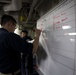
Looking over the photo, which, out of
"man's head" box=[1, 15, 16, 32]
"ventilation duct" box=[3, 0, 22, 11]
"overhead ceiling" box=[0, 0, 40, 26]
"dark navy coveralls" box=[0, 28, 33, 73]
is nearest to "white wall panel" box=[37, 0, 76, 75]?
"dark navy coveralls" box=[0, 28, 33, 73]

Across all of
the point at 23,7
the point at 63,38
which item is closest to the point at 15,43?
the point at 63,38

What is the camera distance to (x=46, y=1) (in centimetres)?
305

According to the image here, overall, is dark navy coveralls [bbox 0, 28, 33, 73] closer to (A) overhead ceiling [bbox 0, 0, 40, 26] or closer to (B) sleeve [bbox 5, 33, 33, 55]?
(B) sleeve [bbox 5, 33, 33, 55]

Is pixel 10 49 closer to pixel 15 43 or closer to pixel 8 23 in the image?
pixel 15 43

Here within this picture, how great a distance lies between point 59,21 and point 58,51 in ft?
1.31

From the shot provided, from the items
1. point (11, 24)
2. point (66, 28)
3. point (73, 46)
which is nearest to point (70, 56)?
point (73, 46)

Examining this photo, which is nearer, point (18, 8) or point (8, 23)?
point (8, 23)

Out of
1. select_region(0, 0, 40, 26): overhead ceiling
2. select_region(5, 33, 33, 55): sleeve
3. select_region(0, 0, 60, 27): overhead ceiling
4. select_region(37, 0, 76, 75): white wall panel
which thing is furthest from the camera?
select_region(0, 0, 40, 26): overhead ceiling

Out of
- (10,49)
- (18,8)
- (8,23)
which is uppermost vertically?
(18,8)

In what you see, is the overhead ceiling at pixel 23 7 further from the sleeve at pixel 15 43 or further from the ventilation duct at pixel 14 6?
the sleeve at pixel 15 43

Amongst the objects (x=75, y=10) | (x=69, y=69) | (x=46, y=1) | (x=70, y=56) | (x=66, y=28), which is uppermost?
(x=46, y=1)

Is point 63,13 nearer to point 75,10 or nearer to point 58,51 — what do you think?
point 75,10

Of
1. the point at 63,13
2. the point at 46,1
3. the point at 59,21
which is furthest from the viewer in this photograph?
the point at 46,1

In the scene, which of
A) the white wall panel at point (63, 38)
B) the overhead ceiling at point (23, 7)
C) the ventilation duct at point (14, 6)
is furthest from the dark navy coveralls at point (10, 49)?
the overhead ceiling at point (23, 7)
